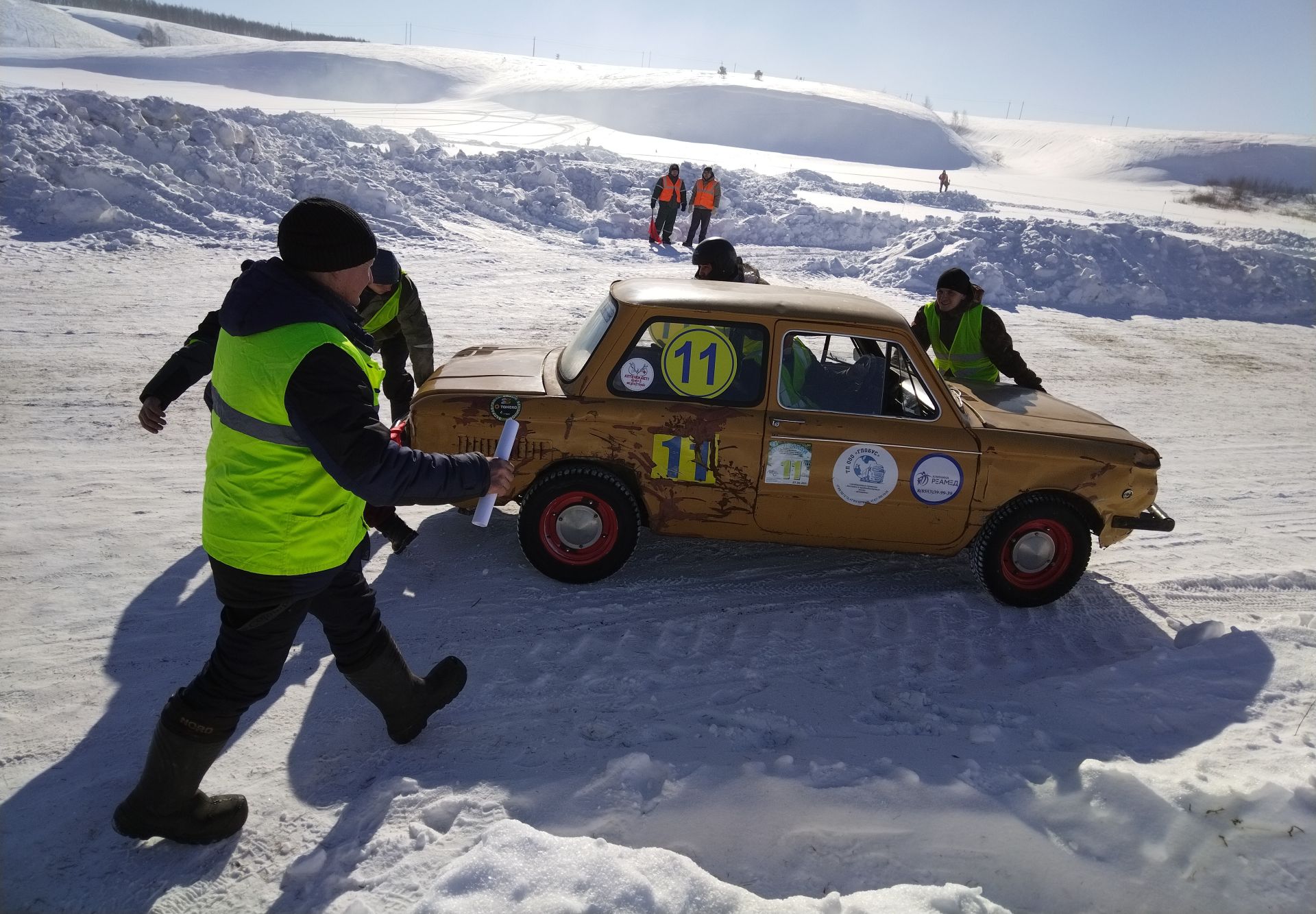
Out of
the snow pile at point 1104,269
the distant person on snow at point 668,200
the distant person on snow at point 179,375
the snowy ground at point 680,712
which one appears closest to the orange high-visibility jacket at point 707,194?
the distant person on snow at point 668,200

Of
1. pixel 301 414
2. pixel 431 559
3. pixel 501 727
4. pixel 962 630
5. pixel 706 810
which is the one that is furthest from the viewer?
pixel 431 559

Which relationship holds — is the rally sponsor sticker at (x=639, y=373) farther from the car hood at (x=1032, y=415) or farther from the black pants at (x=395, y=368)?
the black pants at (x=395, y=368)

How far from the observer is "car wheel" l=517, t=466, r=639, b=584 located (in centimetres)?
471

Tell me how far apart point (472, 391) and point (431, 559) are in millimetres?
1101

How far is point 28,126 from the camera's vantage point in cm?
1276

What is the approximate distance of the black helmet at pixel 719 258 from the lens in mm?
6520

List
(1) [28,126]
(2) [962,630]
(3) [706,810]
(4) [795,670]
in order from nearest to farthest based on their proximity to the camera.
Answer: (3) [706,810]
(4) [795,670]
(2) [962,630]
(1) [28,126]

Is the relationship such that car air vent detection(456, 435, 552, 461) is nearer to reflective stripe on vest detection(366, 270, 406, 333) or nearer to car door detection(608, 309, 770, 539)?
car door detection(608, 309, 770, 539)

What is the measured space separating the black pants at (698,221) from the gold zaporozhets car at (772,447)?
11.8 metres

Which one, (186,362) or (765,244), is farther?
(765,244)

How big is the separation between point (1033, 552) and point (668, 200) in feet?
41.1

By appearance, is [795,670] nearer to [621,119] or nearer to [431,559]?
[431,559]

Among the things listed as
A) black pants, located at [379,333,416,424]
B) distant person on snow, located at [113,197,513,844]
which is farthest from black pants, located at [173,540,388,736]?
black pants, located at [379,333,416,424]

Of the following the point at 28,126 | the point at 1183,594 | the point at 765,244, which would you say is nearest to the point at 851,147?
the point at 765,244
